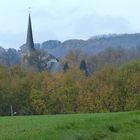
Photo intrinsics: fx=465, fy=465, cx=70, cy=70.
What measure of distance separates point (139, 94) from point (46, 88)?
14146mm

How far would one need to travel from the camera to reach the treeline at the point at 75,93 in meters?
67.0

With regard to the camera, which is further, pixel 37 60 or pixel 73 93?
pixel 37 60

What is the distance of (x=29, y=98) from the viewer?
68.5 meters

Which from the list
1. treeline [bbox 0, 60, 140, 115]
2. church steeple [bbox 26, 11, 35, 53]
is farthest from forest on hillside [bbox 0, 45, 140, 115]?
church steeple [bbox 26, 11, 35, 53]

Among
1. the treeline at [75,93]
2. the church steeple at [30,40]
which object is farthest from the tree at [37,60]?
the treeline at [75,93]

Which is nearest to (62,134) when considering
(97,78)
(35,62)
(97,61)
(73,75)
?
(97,78)

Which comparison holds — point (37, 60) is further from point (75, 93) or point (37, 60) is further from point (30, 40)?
point (75, 93)

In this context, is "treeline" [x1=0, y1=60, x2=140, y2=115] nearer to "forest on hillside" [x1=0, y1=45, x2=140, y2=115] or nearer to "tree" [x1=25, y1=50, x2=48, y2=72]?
"forest on hillside" [x1=0, y1=45, x2=140, y2=115]

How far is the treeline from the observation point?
67000 mm

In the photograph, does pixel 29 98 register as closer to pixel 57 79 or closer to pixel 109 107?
pixel 57 79

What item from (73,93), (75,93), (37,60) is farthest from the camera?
(37,60)

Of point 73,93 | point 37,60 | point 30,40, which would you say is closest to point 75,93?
point 73,93

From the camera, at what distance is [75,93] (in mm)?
70688

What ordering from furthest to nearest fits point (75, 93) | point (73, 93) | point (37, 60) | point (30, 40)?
point (30, 40) < point (37, 60) < point (75, 93) < point (73, 93)
